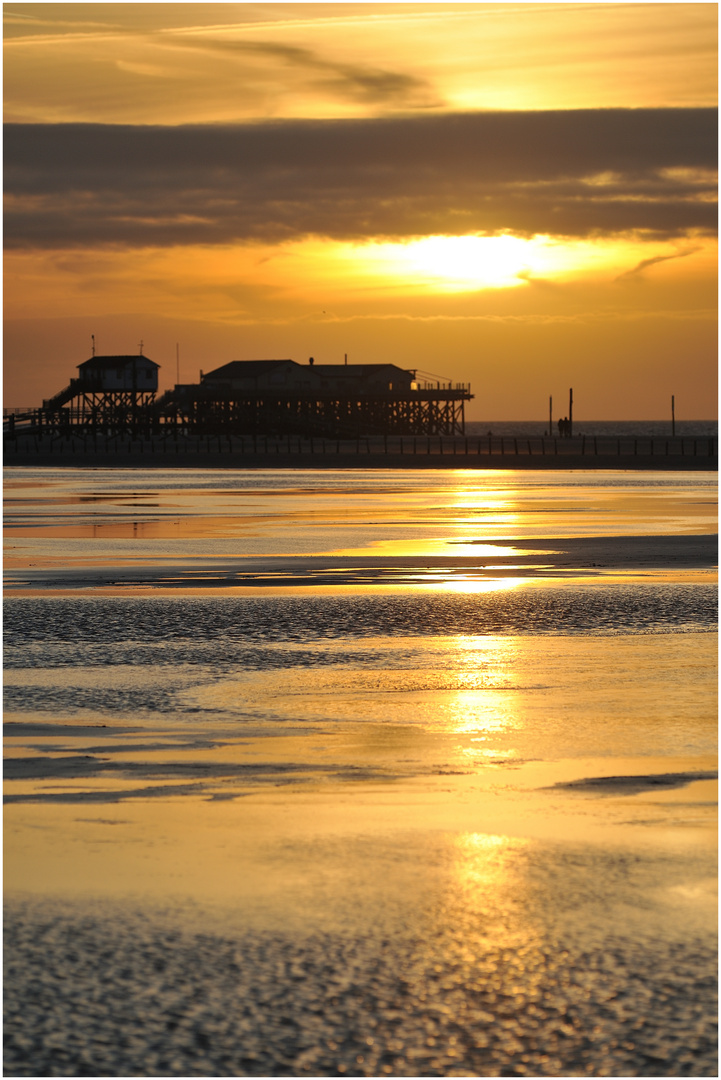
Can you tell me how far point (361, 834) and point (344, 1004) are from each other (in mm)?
1992

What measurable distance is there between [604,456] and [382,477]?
27180mm

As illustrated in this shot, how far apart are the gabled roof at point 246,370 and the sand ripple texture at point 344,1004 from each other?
6318 inches

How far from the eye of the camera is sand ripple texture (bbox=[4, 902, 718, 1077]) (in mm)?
4613

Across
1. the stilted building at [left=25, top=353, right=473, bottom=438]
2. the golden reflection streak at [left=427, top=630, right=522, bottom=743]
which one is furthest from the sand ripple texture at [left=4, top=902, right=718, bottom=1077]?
the stilted building at [left=25, top=353, right=473, bottom=438]

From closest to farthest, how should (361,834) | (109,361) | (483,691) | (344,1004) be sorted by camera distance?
(344,1004)
(361,834)
(483,691)
(109,361)

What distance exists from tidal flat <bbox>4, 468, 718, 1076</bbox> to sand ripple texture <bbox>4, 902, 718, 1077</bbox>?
0.01 meters

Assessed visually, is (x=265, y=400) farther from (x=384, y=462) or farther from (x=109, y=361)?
(x=384, y=462)

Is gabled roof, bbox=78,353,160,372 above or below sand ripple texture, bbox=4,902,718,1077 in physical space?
above

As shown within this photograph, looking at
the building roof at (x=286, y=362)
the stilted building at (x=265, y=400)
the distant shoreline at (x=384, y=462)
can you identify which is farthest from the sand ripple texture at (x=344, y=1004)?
the building roof at (x=286, y=362)

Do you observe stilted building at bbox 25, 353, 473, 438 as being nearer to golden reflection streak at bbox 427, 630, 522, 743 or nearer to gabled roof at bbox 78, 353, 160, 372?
gabled roof at bbox 78, 353, 160, 372

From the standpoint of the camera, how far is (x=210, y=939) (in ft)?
18.4

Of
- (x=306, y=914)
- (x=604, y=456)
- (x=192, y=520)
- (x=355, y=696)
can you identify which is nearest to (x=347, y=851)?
(x=306, y=914)

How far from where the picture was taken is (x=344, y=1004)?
16.4 ft

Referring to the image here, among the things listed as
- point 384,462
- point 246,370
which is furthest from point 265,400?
point 384,462
